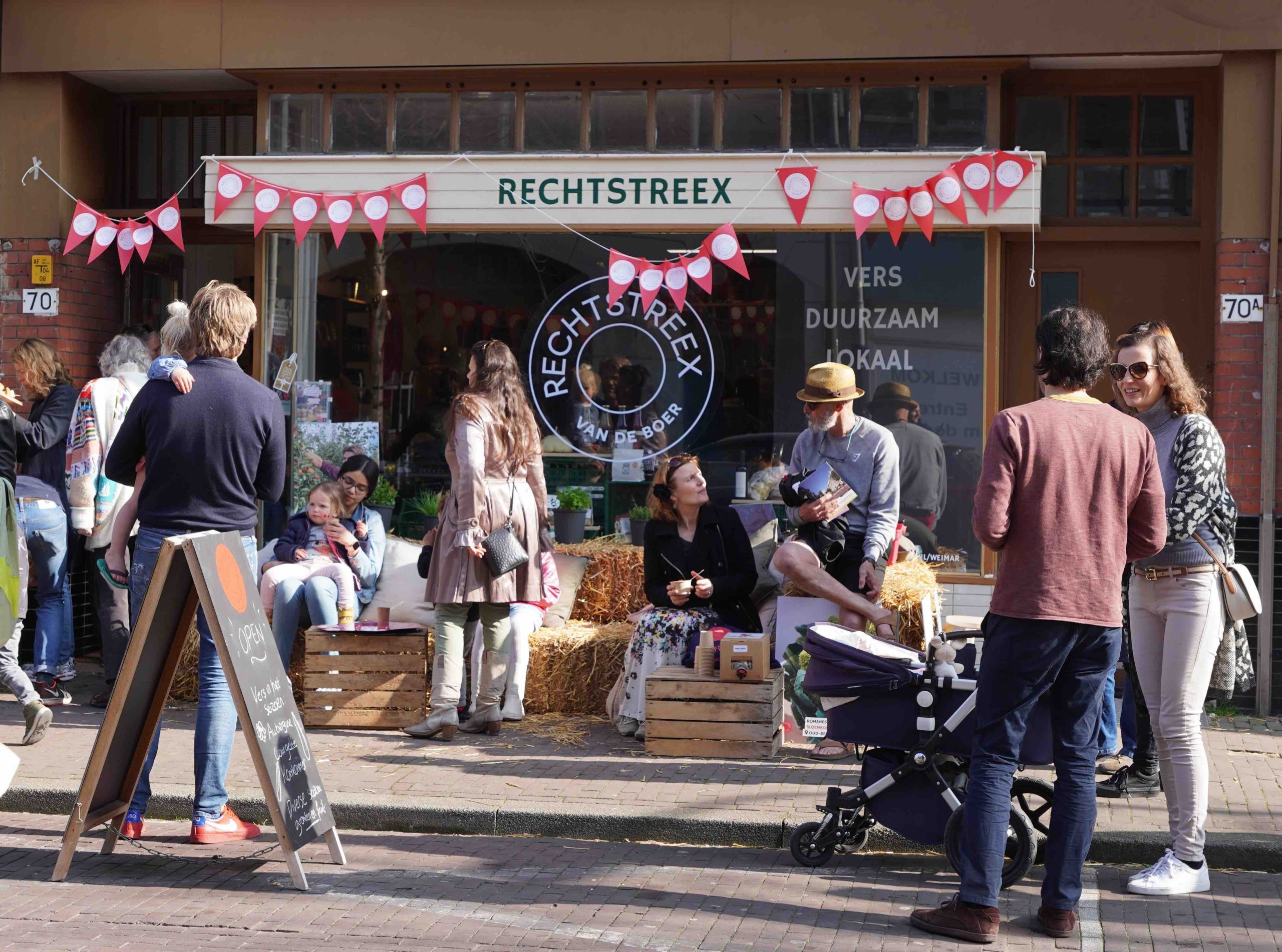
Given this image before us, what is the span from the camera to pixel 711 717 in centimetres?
743

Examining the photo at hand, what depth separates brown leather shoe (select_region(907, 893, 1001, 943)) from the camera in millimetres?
4828

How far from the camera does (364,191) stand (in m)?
9.64

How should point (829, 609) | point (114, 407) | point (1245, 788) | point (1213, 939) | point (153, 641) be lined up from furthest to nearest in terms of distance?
point (114, 407), point (829, 609), point (1245, 788), point (153, 641), point (1213, 939)

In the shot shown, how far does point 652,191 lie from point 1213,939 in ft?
19.5

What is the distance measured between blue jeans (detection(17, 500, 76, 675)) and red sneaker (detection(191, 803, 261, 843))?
10.7ft

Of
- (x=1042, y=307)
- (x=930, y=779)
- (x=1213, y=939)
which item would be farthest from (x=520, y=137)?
(x=1213, y=939)

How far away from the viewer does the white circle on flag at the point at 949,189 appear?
29.5 feet

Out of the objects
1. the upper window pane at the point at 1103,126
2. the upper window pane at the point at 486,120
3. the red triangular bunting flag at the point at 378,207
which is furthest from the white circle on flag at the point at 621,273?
the upper window pane at the point at 1103,126

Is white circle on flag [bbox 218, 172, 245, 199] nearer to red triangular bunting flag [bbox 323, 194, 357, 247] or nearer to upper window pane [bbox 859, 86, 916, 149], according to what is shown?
red triangular bunting flag [bbox 323, 194, 357, 247]

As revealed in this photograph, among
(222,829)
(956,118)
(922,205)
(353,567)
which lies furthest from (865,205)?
(222,829)

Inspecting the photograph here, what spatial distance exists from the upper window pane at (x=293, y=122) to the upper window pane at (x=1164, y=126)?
5.49 m

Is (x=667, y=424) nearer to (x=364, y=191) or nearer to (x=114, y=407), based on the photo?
(x=364, y=191)

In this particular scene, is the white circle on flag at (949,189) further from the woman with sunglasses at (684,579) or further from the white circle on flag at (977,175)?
the woman with sunglasses at (684,579)

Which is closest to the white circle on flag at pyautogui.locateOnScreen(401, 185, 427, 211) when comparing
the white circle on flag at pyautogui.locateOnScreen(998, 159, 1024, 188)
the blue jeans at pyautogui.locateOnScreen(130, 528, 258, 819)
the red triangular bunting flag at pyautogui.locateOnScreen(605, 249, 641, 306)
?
the red triangular bunting flag at pyautogui.locateOnScreen(605, 249, 641, 306)
